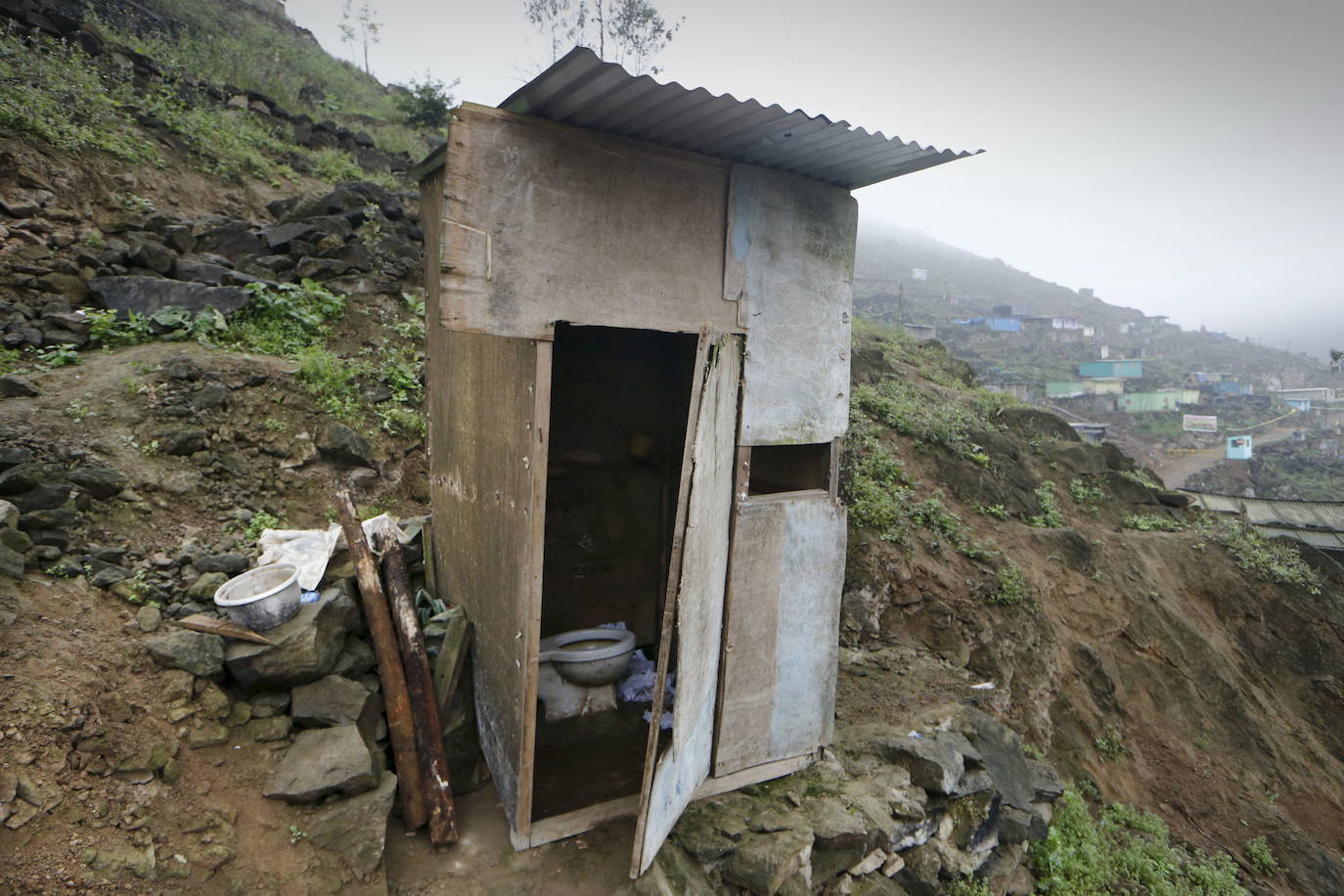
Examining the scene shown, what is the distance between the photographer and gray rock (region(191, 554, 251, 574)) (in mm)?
3732

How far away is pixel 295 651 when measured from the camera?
3.36 metres

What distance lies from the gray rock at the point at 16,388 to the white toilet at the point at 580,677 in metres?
4.13

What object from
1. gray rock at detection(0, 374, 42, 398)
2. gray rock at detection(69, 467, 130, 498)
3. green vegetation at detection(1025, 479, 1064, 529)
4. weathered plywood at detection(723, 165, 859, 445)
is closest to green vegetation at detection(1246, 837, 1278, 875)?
green vegetation at detection(1025, 479, 1064, 529)

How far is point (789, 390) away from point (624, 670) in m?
2.37

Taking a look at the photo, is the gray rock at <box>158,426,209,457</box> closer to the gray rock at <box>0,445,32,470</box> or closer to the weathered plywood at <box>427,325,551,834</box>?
the gray rock at <box>0,445,32,470</box>

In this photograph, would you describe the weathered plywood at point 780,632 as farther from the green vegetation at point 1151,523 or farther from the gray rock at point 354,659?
the green vegetation at point 1151,523

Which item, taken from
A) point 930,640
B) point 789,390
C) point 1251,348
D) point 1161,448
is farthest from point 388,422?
point 1251,348

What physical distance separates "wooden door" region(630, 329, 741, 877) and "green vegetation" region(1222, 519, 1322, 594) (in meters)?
9.48

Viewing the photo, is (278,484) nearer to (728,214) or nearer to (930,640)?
(728,214)

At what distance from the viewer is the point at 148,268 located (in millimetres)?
6594

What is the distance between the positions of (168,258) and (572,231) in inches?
240

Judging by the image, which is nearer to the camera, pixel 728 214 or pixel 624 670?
pixel 728 214

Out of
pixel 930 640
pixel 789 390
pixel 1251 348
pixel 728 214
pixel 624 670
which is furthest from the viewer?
pixel 1251 348

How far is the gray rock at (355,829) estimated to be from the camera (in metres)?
2.97
